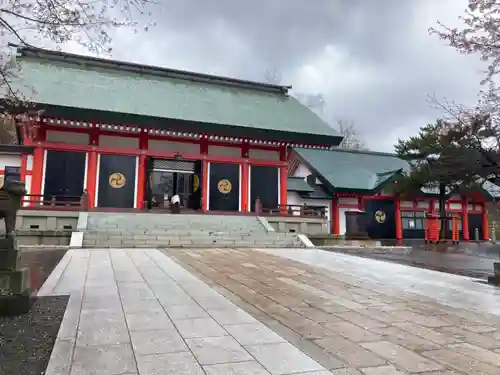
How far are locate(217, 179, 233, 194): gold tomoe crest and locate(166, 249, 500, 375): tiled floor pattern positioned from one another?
8.31 meters

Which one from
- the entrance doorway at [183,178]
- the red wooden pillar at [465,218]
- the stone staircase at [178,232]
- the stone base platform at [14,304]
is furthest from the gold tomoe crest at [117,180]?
the red wooden pillar at [465,218]

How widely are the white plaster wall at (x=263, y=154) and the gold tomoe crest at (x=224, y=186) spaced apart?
60.2 inches

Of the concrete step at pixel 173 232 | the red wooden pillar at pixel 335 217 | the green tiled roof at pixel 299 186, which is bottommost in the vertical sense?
the concrete step at pixel 173 232

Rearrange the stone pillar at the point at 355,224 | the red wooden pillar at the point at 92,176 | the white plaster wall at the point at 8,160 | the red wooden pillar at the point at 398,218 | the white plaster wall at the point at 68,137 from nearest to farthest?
the white plaster wall at the point at 68,137, the red wooden pillar at the point at 92,176, the stone pillar at the point at 355,224, the white plaster wall at the point at 8,160, the red wooden pillar at the point at 398,218

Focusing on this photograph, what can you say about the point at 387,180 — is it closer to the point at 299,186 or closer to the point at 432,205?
the point at 432,205

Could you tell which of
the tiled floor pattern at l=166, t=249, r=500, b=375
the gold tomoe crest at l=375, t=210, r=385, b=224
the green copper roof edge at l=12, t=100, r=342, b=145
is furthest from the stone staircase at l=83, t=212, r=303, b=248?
the gold tomoe crest at l=375, t=210, r=385, b=224

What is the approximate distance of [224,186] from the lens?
15.4 meters

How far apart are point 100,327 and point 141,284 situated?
6.46ft

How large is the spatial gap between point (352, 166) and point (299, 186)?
512 cm

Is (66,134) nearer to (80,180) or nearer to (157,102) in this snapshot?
(80,180)

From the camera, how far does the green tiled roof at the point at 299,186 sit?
20.2m

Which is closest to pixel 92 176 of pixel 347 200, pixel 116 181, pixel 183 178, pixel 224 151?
pixel 116 181

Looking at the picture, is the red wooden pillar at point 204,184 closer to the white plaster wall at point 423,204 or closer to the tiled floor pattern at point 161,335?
the tiled floor pattern at point 161,335

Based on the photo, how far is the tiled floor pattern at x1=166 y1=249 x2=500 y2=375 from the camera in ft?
8.39
